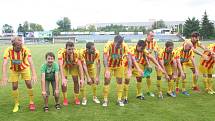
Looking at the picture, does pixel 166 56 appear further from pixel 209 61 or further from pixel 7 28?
pixel 7 28

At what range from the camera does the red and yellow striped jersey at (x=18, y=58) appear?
34.1ft

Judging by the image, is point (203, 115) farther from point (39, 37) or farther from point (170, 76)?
point (39, 37)

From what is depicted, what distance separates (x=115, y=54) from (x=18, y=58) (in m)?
2.87

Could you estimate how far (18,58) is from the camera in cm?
1041

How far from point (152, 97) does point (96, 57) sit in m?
2.53

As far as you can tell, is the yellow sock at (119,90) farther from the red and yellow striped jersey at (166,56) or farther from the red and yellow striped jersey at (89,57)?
the red and yellow striped jersey at (166,56)

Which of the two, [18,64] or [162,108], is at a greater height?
[18,64]

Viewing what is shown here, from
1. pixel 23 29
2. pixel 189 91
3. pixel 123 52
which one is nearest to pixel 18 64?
pixel 123 52

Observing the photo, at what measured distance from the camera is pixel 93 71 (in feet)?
38.5

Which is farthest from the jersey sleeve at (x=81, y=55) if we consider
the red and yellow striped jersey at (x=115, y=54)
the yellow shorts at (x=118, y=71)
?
the yellow shorts at (x=118, y=71)

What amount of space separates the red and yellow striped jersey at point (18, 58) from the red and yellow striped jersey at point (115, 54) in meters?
2.41

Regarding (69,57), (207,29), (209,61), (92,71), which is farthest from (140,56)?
(207,29)

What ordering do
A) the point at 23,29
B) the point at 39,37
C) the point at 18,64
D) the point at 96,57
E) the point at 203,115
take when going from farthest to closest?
the point at 23,29, the point at 39,37, the point at 96,57, the point at 18,64, the point at 203,115

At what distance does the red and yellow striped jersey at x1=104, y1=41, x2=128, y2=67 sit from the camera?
36.1 ft
